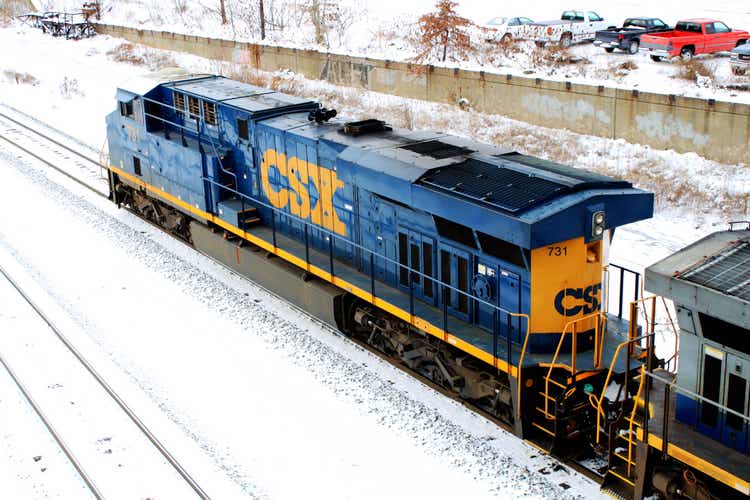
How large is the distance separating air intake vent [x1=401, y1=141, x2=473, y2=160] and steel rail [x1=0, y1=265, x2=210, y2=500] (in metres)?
4.94

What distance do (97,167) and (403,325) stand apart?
42.9 feet

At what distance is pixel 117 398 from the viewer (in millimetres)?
10672

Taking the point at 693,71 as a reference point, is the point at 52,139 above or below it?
below

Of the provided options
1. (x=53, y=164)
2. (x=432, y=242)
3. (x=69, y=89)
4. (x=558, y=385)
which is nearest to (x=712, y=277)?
(x=558, y=385)

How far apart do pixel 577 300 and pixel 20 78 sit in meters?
30.3

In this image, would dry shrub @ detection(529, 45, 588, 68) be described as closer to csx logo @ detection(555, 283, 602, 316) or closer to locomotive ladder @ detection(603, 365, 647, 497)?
csx logo @ detection(555, 283, 602, 316)

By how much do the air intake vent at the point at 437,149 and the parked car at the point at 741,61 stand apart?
16199mm

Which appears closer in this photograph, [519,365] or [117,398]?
[519,365]

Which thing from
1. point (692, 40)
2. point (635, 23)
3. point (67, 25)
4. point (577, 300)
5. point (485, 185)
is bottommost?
point (577, 300)

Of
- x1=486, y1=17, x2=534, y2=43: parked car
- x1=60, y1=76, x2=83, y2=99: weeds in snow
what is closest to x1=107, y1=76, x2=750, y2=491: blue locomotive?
x1=60, y1=76, x2=83, y2=99: weeds in snow

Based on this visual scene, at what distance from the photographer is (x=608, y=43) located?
2939cm

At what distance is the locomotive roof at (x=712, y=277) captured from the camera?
21.5 feet

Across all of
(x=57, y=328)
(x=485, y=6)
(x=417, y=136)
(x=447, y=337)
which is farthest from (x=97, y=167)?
(x=485, y=6)

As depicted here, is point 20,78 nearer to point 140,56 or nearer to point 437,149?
point 140,56
